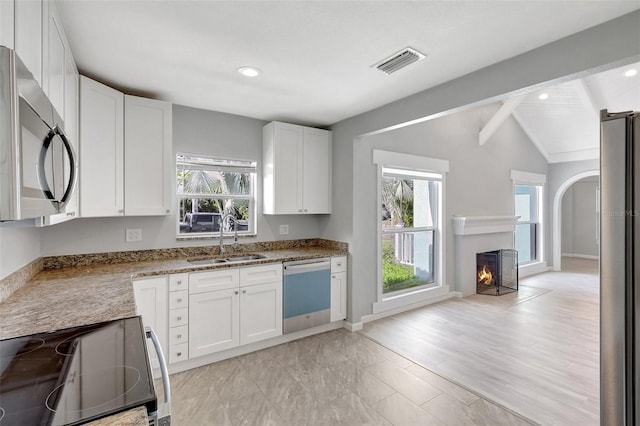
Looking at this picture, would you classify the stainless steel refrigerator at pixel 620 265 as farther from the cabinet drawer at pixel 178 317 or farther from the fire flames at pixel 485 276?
the fire flames at pixel 485 276

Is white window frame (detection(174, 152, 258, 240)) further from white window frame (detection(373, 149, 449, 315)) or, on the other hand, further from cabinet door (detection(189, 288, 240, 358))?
white window frame (detection(373, 149, 449, 315))

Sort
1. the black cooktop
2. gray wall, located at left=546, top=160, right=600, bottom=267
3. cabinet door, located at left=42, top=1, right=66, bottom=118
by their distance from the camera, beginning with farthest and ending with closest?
gray wall, located at left=546, top=160, right=600, bottom=267
cabinet door, located at left=42, top=1, right=66, bottom=118
the black cooktop

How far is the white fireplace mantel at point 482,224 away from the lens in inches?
194

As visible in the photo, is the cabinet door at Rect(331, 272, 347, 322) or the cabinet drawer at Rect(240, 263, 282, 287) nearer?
the cabinet drawer at Rect(240, 263, 282, 287)

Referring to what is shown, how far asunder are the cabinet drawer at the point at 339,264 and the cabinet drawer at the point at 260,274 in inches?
26.5

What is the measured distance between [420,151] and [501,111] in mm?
1826

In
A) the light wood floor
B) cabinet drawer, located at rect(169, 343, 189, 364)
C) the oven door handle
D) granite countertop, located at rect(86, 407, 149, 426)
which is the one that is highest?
granite countertop, located at rect(86, 407, 149, 426)

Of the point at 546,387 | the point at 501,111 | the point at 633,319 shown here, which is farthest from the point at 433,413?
the point at 501,111

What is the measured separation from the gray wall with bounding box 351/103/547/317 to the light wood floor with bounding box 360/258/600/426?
0.66 meters

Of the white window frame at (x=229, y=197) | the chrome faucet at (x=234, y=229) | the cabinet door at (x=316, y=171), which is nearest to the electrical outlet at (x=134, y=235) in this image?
the white window frame at (x=229, y=197)

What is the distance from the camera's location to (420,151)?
178 inches

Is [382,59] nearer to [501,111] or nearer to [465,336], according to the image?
[465,336]

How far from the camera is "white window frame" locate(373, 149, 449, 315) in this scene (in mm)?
4008

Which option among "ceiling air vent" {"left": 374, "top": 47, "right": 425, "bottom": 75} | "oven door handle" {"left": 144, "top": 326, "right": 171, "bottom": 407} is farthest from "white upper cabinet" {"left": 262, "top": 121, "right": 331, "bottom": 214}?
"oven door handle" {"left": 144, "top": 326, "right": 171, "bottom": 407}
